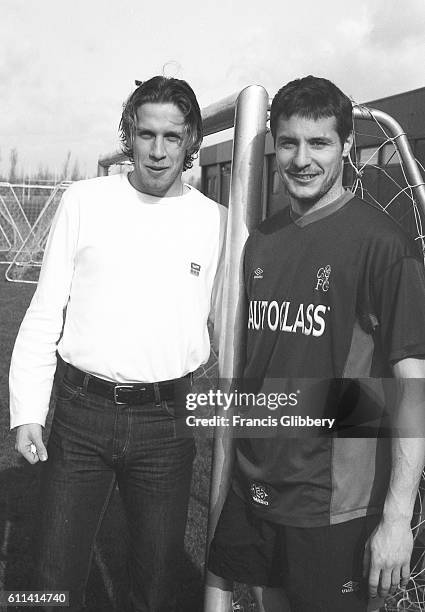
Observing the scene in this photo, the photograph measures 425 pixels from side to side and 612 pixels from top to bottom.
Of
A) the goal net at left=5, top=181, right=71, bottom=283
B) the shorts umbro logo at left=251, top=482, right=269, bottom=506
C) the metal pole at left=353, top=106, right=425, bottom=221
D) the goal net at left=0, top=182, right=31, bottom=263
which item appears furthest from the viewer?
the goal net at left=0, top=182, right=31, bottom=263

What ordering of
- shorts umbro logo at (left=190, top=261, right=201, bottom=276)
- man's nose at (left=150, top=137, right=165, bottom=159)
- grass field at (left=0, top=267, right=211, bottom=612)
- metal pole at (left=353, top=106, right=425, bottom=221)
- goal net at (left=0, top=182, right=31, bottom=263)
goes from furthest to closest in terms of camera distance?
goal net at (left=0, top=182, right=31, bottom=263), grass field at (left=0, top=267, right=211, bottom=612), metal pole at (left=353, top=106, right=425, bottom=221), shorts umbro logo at (left=190, top=261, right=201, bottom=276), man's nose at (left=150, top=137, right=165, bottom=159)

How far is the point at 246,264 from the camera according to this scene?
2029mm

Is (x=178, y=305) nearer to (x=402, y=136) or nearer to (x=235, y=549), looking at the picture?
(x=235, y=549)

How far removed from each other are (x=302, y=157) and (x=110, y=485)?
1098 mm

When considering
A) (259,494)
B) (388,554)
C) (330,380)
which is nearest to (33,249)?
(259,494)

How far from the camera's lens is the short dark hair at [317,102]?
1774 millimetres

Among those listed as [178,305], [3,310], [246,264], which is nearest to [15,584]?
[178,305]

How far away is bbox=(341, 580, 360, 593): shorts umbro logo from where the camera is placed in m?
1.82

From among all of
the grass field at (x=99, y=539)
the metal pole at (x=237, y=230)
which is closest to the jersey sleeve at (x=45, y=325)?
the metal pole at (x=237, y=230)

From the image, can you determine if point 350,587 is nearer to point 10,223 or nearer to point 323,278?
point 323,278

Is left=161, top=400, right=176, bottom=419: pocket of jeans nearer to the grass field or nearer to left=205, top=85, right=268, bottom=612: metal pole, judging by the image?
left=205, top=85, right=268, bottom=612: metal pole

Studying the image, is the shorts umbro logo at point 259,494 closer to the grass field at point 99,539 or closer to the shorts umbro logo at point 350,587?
the shorts umbro logo at point 350,587

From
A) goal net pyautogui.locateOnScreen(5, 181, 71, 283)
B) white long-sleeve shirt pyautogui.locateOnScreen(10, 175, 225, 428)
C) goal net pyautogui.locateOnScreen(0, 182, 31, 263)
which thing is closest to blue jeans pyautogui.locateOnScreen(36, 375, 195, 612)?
white long-sleeve shirt pyautogui.locateOnScreen(10, 175, 225, 428)

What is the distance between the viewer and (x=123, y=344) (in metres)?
2.03
